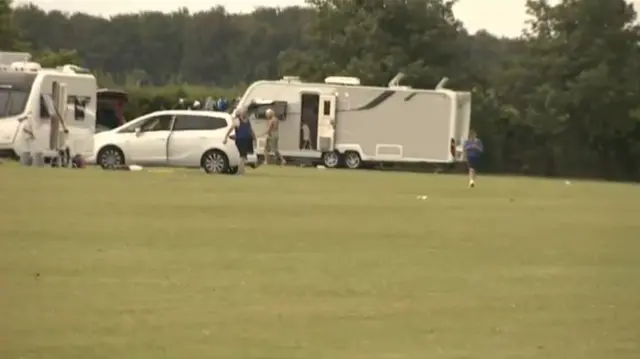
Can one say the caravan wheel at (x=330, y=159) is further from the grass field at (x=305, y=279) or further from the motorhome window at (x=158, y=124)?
the grass field at (x=305, y=279)

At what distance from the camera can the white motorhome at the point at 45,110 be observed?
36.5 meters

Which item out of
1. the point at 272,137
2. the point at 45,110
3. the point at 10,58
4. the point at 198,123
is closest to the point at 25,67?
the point at 45,110

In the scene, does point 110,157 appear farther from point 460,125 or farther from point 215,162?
point 460,125

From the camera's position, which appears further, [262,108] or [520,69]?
[520,69]

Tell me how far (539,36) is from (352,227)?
1624 inches

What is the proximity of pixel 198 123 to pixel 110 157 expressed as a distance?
2.26 meters

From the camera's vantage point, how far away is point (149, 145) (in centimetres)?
3656

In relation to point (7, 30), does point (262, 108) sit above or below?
below

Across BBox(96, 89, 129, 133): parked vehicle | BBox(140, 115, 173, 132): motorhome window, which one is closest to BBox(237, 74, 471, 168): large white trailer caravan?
BBox(96, 89, 129, 133): parked vehicle

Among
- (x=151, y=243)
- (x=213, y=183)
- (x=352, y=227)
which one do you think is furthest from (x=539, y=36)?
(x=151, y=243)

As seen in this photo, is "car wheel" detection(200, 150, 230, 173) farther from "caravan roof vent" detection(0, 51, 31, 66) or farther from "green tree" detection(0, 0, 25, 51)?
"green tree" detection(0, 0, 25, 51)

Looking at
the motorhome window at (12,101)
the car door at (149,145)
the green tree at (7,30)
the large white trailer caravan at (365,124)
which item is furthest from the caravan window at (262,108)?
the green tree at (7,30)

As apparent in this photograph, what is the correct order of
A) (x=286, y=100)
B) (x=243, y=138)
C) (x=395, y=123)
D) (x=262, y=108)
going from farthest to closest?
(x=395, y=123)
(x=286, y=100)
(x=262, y=108)
(x=243, y=138)

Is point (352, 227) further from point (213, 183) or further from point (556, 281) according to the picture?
point (213, 183)
